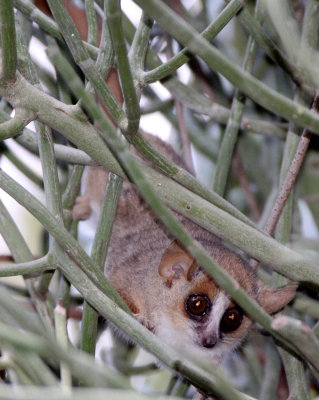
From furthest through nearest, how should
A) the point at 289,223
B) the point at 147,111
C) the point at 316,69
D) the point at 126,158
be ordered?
the point at 147,111 → the point at 289,223 → the point at 316,69 → the point at 126,158

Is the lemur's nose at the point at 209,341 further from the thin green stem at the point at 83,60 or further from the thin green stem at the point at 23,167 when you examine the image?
the thin green stem at the point at 83,60

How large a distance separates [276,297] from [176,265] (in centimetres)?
70

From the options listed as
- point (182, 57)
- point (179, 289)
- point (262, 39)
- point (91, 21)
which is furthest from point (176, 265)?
point (182, 57)

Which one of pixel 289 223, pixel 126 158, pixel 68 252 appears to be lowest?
pixel 68 252

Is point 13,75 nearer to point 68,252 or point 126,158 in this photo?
point 68,252

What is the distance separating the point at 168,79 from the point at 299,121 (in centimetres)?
128

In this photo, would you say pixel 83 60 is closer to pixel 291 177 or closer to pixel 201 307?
pixel 291 177

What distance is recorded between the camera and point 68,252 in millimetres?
1355

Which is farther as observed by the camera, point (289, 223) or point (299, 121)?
point (289, 223)

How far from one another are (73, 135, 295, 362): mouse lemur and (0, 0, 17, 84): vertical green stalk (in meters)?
1.21

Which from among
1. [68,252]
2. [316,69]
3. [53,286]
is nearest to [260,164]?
Answer: [53,286]

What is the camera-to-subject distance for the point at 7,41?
119 cm

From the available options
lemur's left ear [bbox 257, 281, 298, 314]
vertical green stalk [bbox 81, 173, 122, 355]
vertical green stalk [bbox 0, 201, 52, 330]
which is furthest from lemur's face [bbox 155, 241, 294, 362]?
vertical green stalk [bbox 81, 173, 122, 355]

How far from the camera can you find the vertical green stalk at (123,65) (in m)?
0.99
